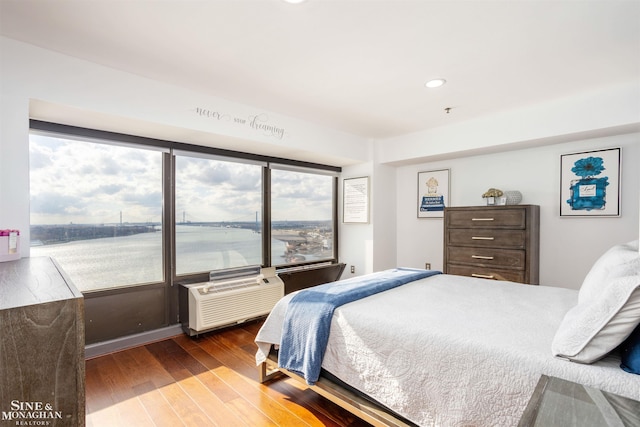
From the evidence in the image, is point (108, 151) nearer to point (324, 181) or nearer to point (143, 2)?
point (143, 2)

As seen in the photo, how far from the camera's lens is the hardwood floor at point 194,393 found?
197cm

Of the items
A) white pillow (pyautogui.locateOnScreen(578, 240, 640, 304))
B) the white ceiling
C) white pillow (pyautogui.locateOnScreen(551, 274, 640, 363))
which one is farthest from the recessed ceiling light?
white pillow (pyautogui.locateOnScreen(551, 274, 640, 363))

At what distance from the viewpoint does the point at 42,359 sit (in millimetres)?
827

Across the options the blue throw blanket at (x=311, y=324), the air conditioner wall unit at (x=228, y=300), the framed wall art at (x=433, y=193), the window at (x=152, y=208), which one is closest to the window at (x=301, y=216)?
the window at (x=152, y=208)

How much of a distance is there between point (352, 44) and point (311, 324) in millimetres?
1789

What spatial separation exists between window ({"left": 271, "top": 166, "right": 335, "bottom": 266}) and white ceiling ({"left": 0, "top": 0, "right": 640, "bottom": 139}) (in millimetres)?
1525

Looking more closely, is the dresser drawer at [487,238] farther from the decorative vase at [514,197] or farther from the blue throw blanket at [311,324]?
the blue throw blanket at [311,324]

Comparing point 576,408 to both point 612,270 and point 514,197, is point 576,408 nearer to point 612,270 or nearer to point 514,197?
point 612,270

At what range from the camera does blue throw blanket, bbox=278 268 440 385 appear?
192 centimetres

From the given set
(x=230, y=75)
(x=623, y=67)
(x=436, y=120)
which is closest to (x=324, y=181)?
(x=436, y=120)

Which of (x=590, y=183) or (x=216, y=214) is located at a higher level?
(x=590, y=183)

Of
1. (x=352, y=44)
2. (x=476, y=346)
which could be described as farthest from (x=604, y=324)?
(x=352, y=44)

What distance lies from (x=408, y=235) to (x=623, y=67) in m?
2.95

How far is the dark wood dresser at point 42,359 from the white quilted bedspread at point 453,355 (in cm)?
128
